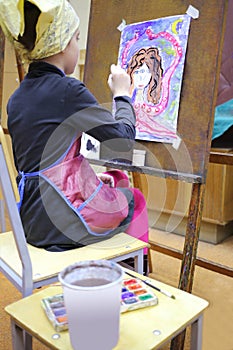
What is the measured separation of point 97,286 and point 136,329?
0.16 metres

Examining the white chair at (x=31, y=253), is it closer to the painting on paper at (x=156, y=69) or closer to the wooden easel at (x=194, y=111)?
the wooden easel at (x=194, y=111)

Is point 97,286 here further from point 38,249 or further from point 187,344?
point 187,344

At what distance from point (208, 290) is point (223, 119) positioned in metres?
0.76

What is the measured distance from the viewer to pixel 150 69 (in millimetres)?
1285

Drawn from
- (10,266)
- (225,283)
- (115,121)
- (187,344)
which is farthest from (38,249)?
(225,283)

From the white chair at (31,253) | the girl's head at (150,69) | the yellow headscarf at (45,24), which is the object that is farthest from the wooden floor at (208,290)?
the yellow headscarf at (45,24)

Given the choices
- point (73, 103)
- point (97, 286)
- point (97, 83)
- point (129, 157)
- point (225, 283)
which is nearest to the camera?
point (97, 286)

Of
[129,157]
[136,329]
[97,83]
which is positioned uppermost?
[97,83]

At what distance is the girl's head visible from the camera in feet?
4.14

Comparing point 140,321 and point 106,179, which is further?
point 106,179

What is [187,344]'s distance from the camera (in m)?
1.33

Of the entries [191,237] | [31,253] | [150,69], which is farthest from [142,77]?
[31,253]

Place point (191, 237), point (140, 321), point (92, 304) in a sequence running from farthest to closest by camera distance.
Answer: point (191, 237) → point (140, 321) → point (92, 304)

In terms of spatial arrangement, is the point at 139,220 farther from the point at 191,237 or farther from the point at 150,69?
the point at 150,69
